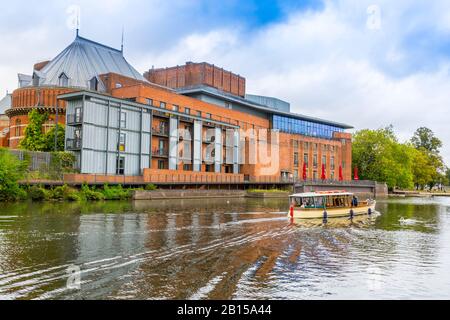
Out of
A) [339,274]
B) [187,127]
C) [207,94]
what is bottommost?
[339,274]

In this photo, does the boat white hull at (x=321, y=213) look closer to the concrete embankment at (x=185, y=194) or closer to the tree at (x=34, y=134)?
the concrete embankment at (x=185, y=194)

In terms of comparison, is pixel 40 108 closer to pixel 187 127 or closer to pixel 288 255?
pixel 187 127

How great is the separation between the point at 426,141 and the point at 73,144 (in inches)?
5557

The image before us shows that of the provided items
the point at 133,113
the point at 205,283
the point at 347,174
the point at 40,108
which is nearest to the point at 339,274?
the point at 205,283

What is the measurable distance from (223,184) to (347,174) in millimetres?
54925

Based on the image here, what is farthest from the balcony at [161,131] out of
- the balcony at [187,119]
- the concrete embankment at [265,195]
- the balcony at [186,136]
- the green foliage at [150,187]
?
the concrete embankment at [265,195]

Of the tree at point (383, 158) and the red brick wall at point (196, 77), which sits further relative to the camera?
the tree at point (383, 158)

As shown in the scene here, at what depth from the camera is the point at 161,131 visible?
7312 centimetres

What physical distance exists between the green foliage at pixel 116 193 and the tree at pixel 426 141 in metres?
135

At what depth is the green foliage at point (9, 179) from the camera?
153 feet

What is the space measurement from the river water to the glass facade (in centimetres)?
8195

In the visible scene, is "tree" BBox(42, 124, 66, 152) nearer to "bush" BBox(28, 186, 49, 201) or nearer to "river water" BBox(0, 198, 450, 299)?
"bush" BBox(28, 186, 49, 201)

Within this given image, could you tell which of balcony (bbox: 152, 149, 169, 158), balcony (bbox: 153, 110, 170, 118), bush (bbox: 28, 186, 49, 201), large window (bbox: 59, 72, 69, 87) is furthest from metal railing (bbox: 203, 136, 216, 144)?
bush (bbox: 28, 186, 49, 201)

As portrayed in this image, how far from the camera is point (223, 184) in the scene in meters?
82.4
